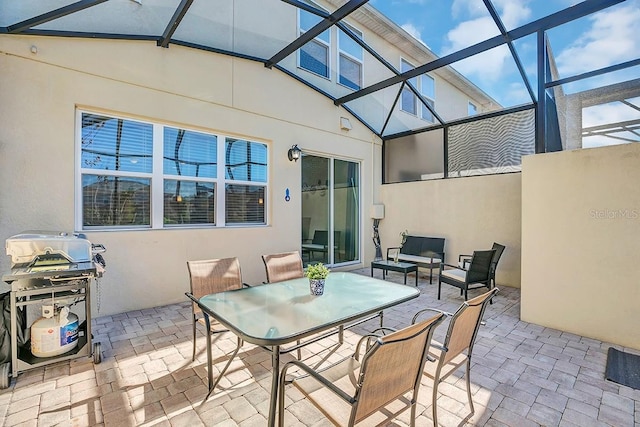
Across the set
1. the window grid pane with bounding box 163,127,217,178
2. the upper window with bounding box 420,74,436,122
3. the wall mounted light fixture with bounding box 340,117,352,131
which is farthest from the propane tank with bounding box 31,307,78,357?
the upper window with bounding box 420,74,436,122

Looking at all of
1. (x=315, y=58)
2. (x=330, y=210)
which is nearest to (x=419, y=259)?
(x=330, y=210)

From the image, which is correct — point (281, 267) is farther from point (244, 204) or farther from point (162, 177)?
point (162, 177)

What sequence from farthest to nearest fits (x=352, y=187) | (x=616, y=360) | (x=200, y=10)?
(x=352, y=187) → (x=200, y=10) → (x=616, y=360)

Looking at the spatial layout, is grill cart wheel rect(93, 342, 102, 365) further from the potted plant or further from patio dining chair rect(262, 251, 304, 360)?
the potted plant

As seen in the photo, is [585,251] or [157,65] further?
[157,65]

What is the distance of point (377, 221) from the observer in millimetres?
7719

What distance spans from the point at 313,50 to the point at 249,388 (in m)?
6.52

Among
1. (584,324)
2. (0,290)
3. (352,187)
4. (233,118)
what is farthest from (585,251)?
(0,290)

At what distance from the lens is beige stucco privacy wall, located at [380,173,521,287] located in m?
5.68

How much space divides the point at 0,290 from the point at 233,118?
12.3 ft

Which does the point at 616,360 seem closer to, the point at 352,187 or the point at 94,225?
the point at 352,187

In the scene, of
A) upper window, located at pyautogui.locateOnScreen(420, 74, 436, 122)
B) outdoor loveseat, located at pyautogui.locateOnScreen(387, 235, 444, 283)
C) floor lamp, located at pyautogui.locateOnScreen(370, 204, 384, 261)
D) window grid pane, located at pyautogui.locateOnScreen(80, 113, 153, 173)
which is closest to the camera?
window grid pane, located at pyautogui.locateOnScreen(80, 113, 153, 173)

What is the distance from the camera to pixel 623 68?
4105mm

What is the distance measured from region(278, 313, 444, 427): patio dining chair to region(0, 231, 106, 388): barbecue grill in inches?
86.5
